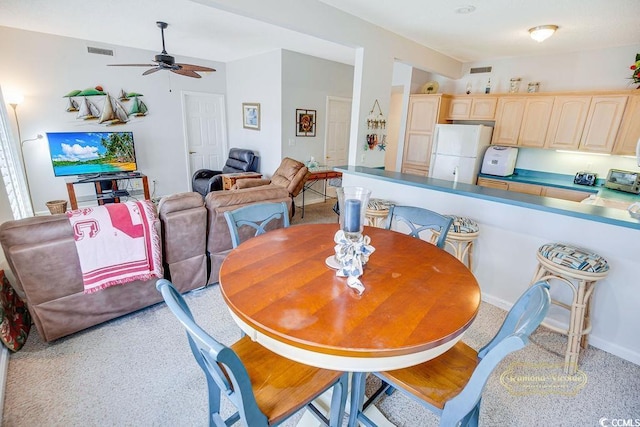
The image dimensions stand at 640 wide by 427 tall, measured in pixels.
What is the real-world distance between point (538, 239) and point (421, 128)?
3.09 meters

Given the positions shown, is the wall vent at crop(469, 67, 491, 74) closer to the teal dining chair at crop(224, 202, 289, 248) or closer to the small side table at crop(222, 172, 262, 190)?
the small side table at crop(222, 172, 262, 190)

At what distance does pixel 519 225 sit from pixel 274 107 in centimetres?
414

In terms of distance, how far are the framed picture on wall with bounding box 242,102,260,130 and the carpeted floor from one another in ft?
13.9

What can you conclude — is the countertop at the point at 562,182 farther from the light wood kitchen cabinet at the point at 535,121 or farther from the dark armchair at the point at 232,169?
the dark armchair at the point at 232,169

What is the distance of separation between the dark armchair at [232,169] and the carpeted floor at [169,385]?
3257 mm

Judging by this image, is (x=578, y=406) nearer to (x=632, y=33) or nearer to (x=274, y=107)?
(x=632, y=33)

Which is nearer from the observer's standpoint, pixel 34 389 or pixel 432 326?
pixel 432 326

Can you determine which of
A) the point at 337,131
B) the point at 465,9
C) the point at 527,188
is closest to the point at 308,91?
the point at 337,131

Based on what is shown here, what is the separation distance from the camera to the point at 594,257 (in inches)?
72.7

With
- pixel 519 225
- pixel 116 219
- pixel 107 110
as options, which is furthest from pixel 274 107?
pixel 519 225

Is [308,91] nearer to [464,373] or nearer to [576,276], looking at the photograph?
[576,276]

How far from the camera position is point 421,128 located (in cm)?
492

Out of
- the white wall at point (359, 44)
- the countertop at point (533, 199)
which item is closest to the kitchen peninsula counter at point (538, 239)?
the countertop at point (533, 199)

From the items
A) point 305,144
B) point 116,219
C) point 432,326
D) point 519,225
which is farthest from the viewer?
point 305,144
